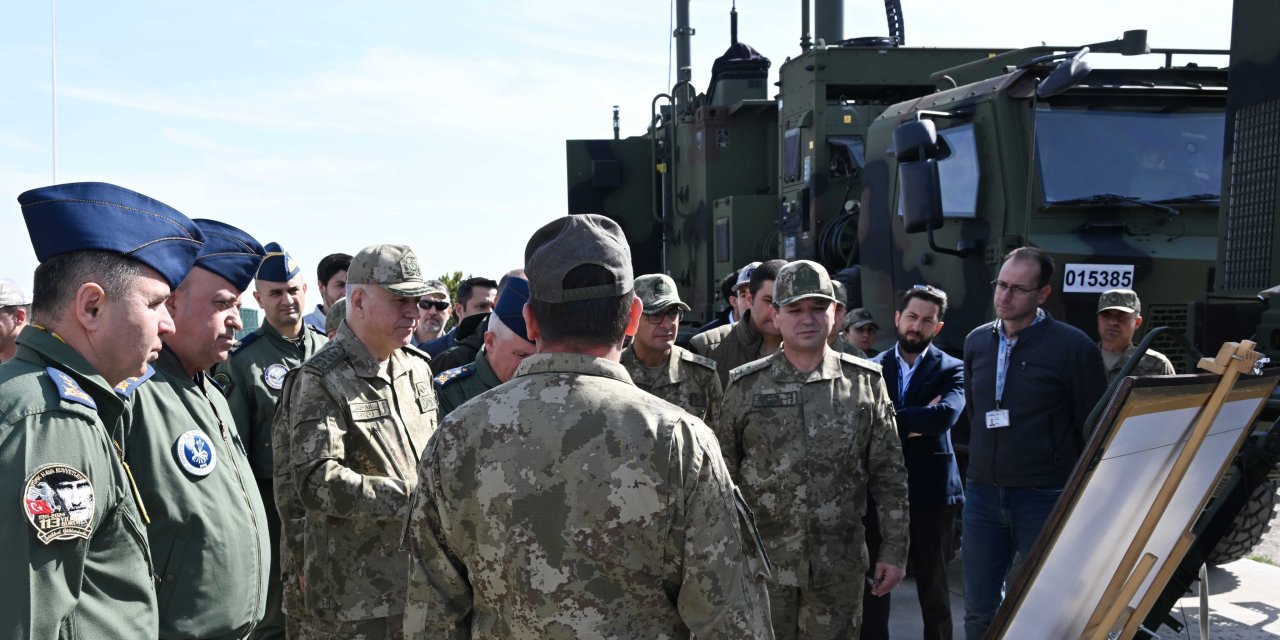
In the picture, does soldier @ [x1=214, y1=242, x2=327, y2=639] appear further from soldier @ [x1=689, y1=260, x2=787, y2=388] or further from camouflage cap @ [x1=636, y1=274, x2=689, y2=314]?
soldier @ [x1=689, y1=260, x2=787, y2=388]

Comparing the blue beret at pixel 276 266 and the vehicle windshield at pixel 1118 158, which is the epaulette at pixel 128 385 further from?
the vehicle windshield at pixel 1118 158

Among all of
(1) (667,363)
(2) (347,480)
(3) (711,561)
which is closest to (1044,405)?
(1) (667,363)

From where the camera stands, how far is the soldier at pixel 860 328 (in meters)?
5.94

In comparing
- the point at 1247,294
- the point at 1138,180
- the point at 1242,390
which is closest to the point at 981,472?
the point at 1247,294

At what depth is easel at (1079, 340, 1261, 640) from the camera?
283 cm

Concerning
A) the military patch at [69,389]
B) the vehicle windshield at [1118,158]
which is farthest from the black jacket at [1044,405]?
the military patch at [69,389]

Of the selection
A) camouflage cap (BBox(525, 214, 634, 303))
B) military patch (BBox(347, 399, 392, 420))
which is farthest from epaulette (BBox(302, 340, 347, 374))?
camouflage cap (BBox(525, 214, 634, 303))

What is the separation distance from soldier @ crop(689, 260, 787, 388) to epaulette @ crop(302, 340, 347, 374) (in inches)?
80.7

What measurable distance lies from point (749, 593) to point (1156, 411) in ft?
4.18

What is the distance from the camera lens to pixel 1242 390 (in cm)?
303

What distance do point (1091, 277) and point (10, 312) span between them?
507 centimetres

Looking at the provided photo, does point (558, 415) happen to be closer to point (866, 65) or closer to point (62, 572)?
point (62, 572)

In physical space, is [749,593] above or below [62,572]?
below

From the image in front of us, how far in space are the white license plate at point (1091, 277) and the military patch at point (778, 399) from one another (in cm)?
229
